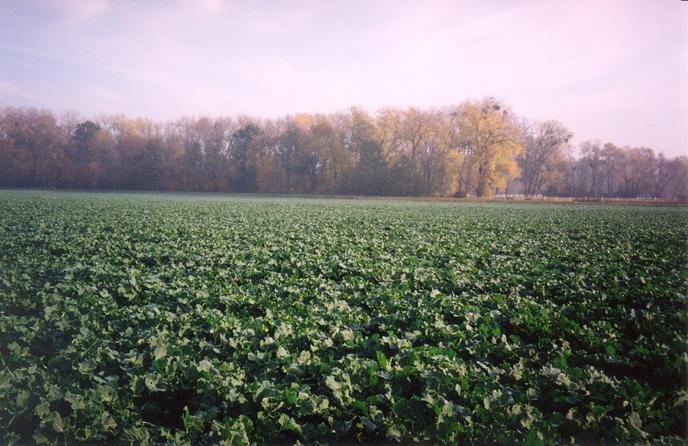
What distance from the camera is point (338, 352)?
5.27 metres

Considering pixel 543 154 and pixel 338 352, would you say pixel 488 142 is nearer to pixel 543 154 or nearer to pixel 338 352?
pixel 543 154

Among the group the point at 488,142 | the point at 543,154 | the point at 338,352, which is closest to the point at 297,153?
the point at 488,142

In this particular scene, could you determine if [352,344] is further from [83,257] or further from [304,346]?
[83,257]

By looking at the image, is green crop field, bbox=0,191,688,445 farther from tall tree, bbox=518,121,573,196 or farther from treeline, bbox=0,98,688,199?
tall tree, bbox=518,121,573,196

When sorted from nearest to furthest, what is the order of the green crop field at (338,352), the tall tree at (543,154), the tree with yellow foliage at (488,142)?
the green crop field at (338,352)
the tree with yellow foliage at (488,142)
the tall tree at (543,154)

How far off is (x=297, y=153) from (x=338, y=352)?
260 ft

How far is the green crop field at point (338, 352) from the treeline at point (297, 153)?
65.1 metres

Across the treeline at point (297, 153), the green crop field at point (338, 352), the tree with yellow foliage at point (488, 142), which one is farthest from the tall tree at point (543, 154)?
the green crop field at point (338, 352)

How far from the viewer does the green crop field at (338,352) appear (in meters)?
3.71

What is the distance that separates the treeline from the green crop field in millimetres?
65098

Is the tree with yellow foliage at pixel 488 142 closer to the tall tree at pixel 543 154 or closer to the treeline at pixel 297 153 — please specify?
the treeline at pixel 297 153

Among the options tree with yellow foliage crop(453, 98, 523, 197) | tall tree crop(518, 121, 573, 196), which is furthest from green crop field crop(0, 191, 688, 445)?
tall tree crop(518, 121, 573, 196)

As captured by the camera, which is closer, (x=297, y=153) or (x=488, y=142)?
(x=488, y=142)

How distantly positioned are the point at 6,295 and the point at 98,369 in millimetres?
4342
